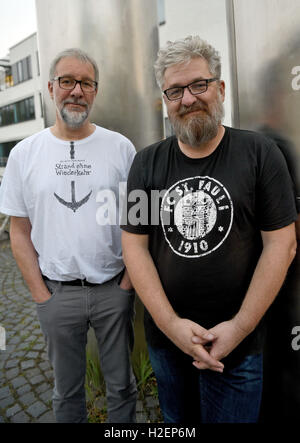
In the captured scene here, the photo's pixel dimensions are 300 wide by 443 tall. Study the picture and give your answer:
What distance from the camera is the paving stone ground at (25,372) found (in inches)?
99.7

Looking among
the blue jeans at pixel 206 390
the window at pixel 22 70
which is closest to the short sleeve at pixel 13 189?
the blue jeans at pixel 206 390

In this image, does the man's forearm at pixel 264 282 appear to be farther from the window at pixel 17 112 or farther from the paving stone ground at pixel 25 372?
the window at pixel 17 112

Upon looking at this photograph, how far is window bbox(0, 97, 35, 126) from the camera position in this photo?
29.0 m

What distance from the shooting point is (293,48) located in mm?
1567

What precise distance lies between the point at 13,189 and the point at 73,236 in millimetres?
451

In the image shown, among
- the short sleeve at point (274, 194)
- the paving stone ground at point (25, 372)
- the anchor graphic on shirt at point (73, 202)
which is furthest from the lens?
the paving stone ground at point (25, 372)

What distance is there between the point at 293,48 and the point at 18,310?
4230 millimetres

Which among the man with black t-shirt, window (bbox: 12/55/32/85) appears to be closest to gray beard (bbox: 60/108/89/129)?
the man with black t-shirt

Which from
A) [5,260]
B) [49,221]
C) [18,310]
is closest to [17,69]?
[5,260]

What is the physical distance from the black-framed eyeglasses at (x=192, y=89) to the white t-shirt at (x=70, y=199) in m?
0.53

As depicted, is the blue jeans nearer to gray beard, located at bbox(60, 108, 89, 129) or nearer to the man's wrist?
the man's wrist

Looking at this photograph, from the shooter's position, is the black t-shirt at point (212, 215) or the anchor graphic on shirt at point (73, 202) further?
the anchor graphic on shirt at point (73, 202)
